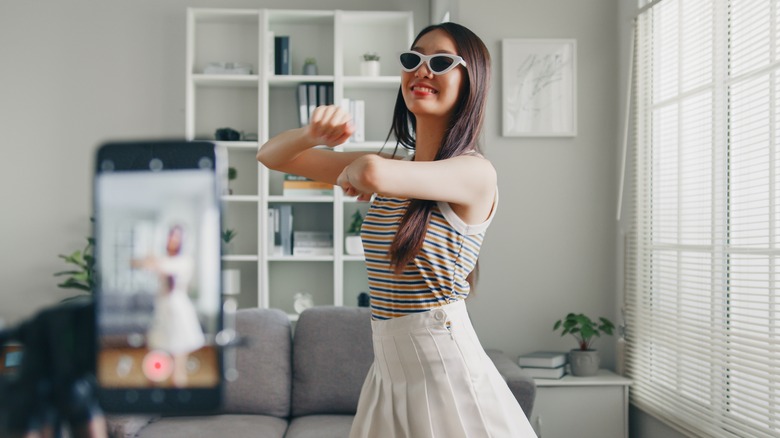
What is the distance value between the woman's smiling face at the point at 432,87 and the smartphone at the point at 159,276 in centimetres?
111

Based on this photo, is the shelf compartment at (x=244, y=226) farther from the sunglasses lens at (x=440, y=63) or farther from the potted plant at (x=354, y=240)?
the sunglasses lens at (x=440, y=63)

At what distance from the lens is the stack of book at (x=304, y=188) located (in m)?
4.37

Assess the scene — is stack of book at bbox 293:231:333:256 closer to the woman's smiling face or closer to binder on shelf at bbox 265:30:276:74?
binder on shelf at bbox 265:30:276:74

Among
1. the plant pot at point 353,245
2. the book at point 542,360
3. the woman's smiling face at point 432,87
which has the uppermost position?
the woman's smiling face at point 432,87

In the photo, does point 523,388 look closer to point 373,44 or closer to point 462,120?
point 462,120

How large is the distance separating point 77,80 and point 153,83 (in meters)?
0.47

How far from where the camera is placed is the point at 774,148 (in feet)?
7.38

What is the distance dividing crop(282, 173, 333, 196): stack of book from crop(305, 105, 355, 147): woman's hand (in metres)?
3.43

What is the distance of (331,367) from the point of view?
3.04 m

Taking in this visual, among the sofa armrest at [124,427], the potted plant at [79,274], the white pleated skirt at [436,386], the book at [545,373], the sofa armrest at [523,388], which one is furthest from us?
the potted plant at [79,274]

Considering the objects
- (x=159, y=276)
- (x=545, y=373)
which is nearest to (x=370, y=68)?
(x=545, y=373)

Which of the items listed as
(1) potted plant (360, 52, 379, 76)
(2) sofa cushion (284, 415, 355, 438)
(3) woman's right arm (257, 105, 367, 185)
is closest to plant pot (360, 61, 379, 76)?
(1) potted plant (360, 52, 379, 76)

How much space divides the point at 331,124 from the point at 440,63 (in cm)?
54

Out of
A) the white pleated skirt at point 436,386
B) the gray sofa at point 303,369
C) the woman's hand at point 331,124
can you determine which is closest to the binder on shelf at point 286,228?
the gray sofa at point 303,369
